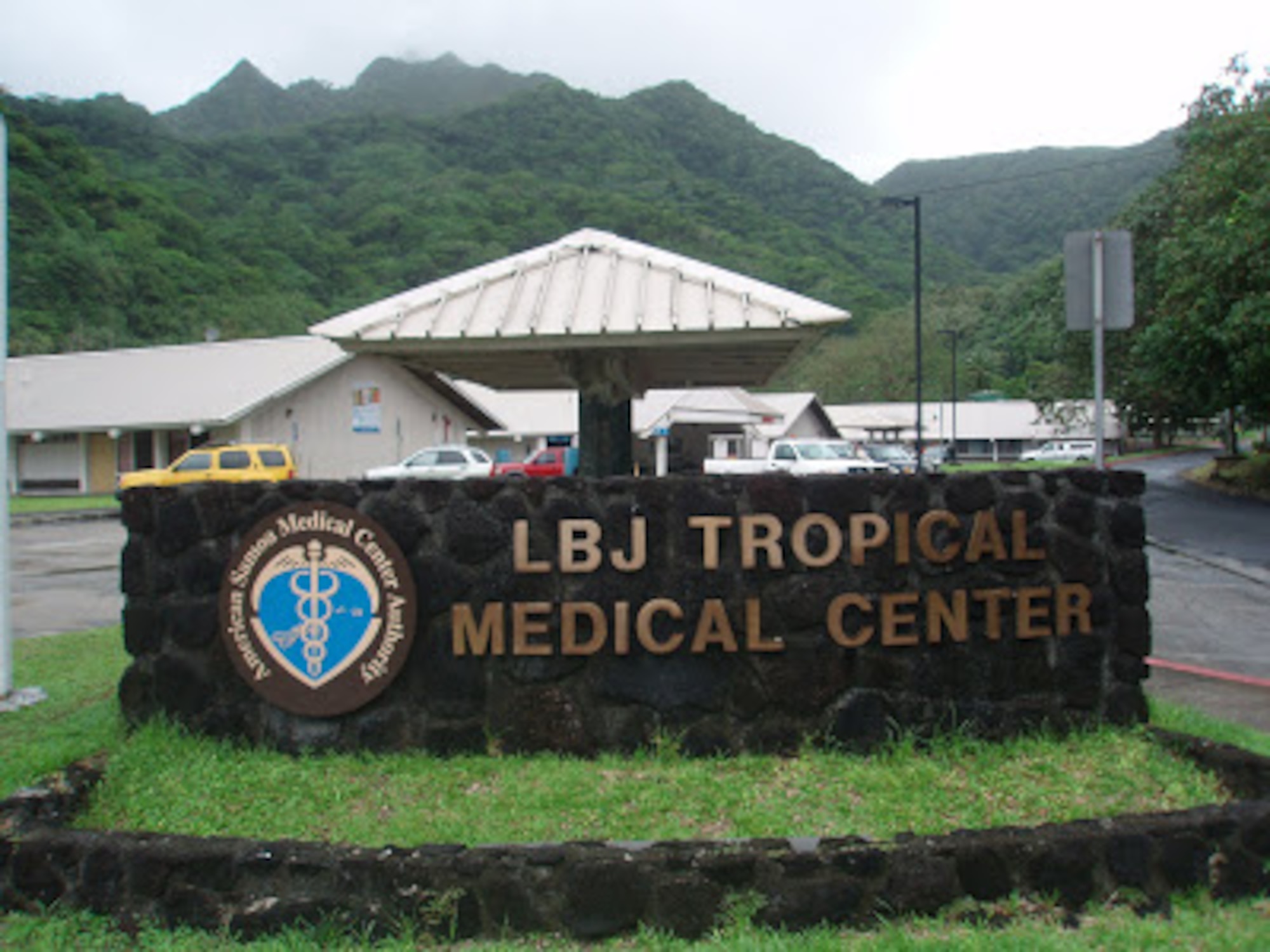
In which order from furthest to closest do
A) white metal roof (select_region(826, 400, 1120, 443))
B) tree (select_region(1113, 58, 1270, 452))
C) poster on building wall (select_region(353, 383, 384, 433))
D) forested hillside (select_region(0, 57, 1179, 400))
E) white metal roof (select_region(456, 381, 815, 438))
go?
white metal roof (select_region(826, 400, 1120, 443)) < forested hillside (select_region(0, 57, 1179, 400)) < white metal roof (select_region(456, 381, 815, 438)) < poster on building wall (select_region(353, 383, 384, 433)) < tree (select_region(1113, 58, 1270, 452))

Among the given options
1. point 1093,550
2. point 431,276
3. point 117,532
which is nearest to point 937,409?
point 431,276

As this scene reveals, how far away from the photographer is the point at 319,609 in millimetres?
4922

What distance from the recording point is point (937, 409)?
233ft

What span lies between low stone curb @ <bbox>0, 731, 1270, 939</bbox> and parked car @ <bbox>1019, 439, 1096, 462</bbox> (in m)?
49.9

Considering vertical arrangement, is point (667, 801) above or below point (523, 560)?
below

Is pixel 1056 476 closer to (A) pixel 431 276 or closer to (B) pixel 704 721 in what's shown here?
(B) pixel 704 721

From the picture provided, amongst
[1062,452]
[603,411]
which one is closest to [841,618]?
[603,411]

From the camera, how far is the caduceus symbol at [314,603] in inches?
193

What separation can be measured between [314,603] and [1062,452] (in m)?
59.3

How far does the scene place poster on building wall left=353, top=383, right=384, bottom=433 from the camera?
32906 millimetres

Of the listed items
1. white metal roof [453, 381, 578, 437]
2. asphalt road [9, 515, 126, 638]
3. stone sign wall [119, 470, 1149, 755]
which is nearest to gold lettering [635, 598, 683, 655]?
stone sign wall [119, 470, 1149, 755]

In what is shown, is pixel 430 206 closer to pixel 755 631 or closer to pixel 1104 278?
pixel 1104 278

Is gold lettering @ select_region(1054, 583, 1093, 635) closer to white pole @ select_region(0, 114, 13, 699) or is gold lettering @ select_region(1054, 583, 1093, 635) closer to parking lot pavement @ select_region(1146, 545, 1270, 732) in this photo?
parking lot pavement @ select_region(1146, 545, 1270, 732)

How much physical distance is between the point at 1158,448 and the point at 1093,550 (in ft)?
209
